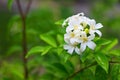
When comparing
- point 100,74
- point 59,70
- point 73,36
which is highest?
point 73,36

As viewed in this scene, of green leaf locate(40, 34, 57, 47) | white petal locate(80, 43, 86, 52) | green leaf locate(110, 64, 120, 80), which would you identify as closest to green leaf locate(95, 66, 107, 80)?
green leaf locate(110, 64, 120, 80)

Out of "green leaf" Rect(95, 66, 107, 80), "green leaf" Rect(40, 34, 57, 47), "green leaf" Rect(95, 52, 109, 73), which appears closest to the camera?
"green leaf" Rect(95, 52, 109, 73)

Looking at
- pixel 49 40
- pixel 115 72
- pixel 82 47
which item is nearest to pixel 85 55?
pixel 82 47

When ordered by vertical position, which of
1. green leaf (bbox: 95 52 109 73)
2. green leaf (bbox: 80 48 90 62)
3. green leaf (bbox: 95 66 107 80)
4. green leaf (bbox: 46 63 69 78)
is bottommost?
green leaf (bbox: 46 63 69 78)

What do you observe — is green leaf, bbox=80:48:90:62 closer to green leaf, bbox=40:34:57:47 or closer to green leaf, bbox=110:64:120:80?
green leaf, bbox=110:64:120:80

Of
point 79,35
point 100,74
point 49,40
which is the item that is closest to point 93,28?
point 79,35

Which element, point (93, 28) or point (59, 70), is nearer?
point (93, 28)

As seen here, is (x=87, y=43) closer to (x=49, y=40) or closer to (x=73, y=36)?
(x=73, y=36)

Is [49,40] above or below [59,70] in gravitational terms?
above
